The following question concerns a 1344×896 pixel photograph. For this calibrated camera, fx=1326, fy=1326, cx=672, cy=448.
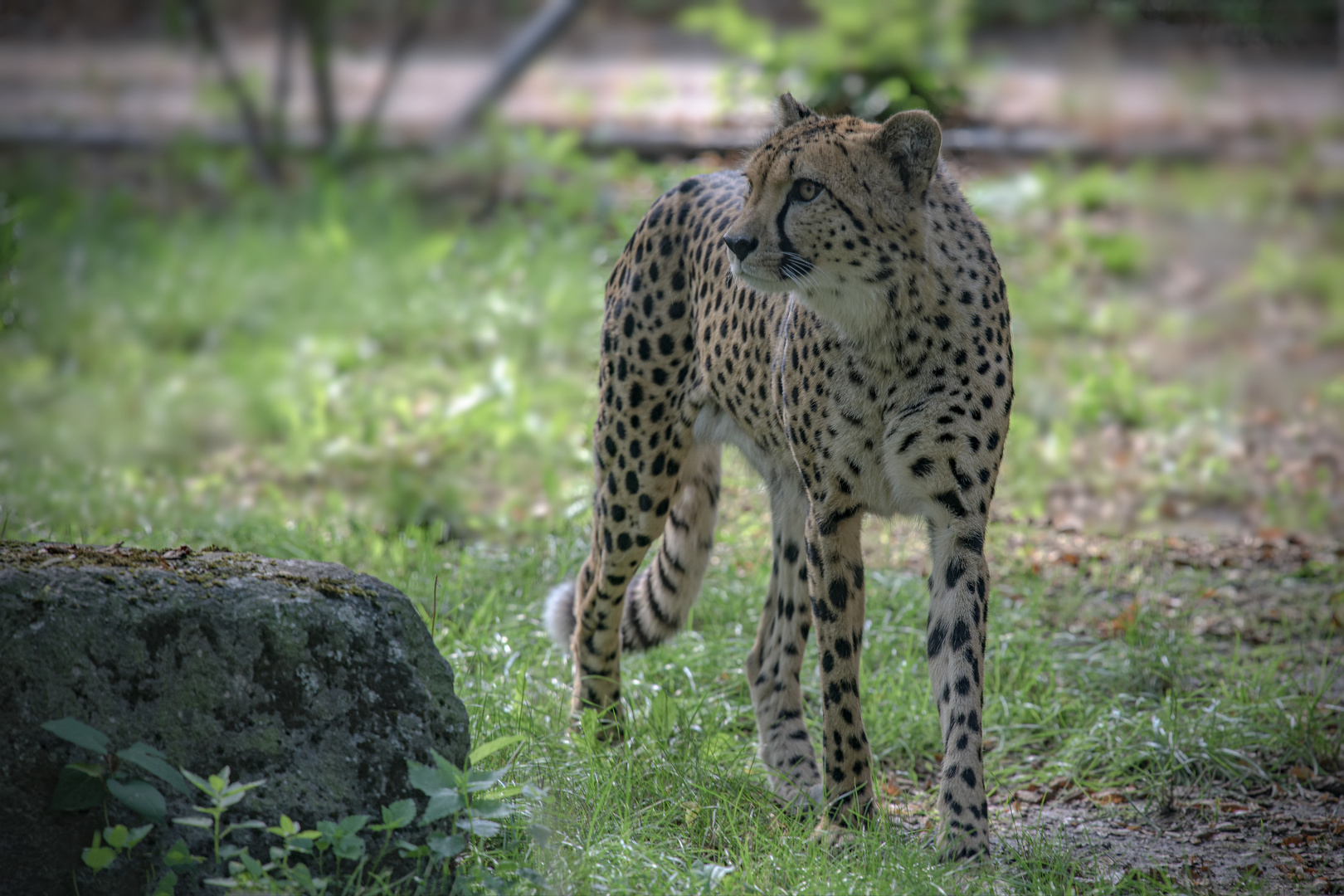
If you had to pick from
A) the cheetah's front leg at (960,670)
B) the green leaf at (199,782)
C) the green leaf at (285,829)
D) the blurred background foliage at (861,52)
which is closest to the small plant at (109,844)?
the green leaf at (199,782)

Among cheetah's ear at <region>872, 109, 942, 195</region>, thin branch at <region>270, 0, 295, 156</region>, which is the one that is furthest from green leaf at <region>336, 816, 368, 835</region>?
thin branch at <region>270, 0, 295, 156</region>

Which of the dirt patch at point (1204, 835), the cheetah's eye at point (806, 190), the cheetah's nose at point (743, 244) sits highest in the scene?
the cheetah's eye at point (806, 190)

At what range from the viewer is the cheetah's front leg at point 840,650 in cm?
346

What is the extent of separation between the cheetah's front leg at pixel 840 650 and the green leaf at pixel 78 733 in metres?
1.76

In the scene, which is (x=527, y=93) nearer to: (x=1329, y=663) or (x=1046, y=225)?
(x=1046, y=225)

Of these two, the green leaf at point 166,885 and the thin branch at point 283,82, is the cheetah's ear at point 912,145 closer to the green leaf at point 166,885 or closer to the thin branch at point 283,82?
the green leaf at point 166,885

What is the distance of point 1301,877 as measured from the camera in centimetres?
337

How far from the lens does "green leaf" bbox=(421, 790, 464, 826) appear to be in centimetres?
264

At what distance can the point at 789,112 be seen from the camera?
139 inches

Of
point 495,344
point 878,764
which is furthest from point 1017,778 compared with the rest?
point 495,344

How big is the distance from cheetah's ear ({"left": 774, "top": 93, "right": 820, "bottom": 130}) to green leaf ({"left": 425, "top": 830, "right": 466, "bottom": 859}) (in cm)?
196

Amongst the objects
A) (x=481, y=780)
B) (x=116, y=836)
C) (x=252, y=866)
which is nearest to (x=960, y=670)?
(x=481, y=780)

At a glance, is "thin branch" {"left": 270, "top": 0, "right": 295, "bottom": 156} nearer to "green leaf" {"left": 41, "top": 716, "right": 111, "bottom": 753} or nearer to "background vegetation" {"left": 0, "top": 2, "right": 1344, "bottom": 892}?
"background vegetation" {"left": 0, "top": 2, "right": 1344, "bottom": 892}

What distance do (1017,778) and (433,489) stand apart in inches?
126
